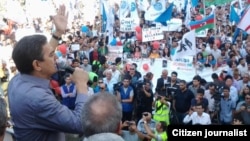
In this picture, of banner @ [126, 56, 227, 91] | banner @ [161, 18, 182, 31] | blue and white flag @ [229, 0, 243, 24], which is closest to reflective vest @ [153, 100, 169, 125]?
banner @ [126, 56, 227, 91]

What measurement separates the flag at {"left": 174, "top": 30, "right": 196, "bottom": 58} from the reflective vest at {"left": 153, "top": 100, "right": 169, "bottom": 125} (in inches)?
125

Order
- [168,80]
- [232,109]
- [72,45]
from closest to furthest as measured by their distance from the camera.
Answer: [232,109]
[168,80]
[72,45]

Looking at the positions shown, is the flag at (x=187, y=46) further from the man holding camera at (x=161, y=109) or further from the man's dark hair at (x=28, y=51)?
the man's dark hair at (x=28, y=51)

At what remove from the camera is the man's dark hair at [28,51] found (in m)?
2.44

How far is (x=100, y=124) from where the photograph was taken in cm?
197

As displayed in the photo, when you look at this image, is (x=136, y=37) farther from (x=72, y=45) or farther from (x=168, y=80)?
(x=168, y=80)

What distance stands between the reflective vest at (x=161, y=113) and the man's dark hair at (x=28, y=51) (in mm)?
5754

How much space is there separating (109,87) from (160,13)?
471 cm

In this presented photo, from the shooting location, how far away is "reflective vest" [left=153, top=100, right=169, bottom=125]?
321 inches

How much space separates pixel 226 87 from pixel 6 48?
6.20 m

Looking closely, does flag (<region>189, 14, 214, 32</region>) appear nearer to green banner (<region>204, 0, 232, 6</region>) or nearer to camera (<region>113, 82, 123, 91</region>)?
green banner (<region>204, 0, 232, 6</region>)

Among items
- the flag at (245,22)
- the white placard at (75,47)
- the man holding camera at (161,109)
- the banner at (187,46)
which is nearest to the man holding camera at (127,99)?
the man holding camera at (161,109)

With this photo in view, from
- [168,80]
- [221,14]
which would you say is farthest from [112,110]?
[221,14]

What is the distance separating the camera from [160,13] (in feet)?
46.1
